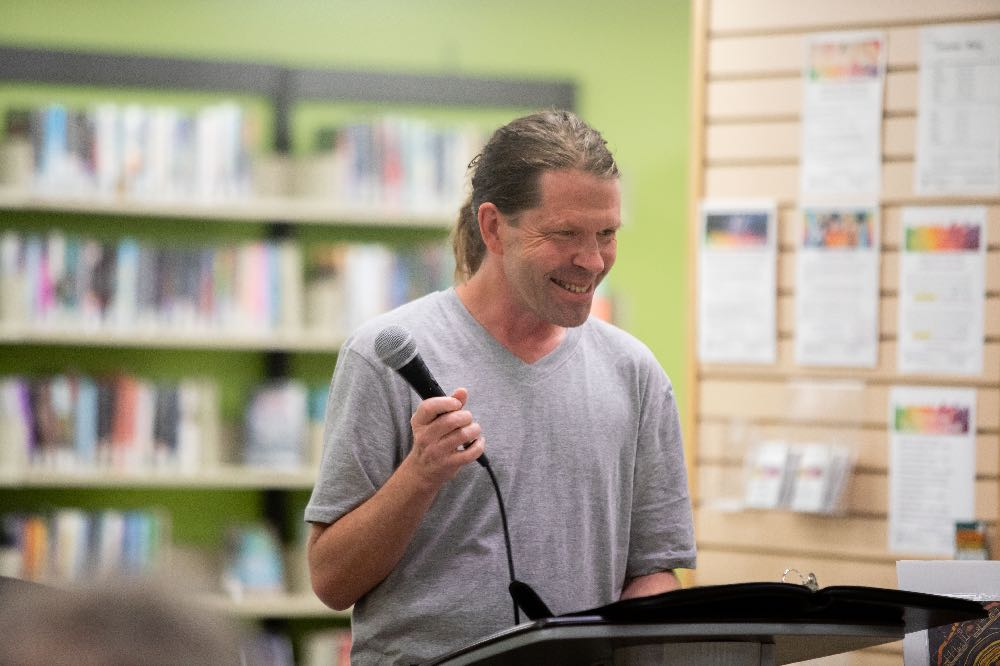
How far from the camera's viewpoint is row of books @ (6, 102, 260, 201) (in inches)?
172

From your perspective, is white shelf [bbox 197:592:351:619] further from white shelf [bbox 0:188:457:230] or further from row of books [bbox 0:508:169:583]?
white shelf [bbox 0:188:457:230]

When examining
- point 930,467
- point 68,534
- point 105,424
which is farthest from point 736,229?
point 68,534

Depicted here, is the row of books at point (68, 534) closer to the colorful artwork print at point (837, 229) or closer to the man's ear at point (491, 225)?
the colorful artwork print at point (837, 229)

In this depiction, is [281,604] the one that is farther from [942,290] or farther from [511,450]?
[511,450]

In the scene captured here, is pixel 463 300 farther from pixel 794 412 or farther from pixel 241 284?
pixel 241 284

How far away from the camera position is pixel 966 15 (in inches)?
133

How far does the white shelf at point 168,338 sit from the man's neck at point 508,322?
2532 millimetres

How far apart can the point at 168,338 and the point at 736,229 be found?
198 centimetres

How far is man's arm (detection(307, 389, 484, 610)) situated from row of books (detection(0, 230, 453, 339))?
273 centimetres

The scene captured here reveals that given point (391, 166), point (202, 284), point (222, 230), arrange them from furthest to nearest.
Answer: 1. point (222, 230)
2. point (391, 166)
3. point (202, 284)

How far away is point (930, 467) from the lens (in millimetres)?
3371

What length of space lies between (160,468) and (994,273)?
2.75m

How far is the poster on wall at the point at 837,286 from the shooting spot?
3453mm

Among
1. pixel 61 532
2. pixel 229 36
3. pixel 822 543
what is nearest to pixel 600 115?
pixel 229 36
